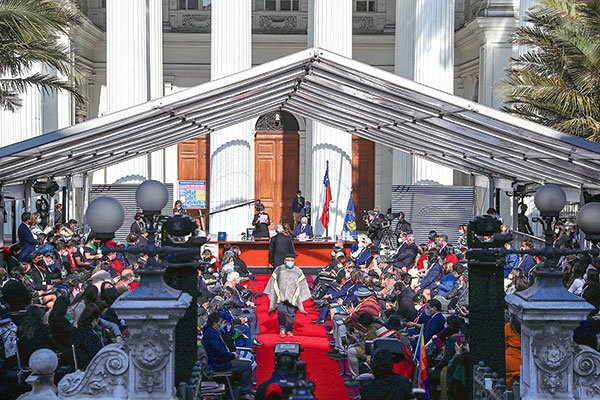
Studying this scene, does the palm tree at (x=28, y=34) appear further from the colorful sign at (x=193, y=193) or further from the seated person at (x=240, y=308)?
the colorful sign at (x=193, y=193)

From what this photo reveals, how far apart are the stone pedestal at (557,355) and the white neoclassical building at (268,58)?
49.2 ft

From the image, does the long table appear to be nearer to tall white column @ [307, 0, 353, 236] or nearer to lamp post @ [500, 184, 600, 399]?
tall white column @ [307, 0, 353, 236]

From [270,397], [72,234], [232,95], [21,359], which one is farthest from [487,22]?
[270,397]

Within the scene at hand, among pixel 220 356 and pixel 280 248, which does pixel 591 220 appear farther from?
pixel 280 248

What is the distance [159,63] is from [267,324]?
1219cm

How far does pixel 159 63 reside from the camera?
30234 mm

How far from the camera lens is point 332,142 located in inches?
1156

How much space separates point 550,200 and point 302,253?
18869mm

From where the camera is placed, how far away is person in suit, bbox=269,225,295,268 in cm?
2375

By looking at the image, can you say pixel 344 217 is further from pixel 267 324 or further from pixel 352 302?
pixel 352 302

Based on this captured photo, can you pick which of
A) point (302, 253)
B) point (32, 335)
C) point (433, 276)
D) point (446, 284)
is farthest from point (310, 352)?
point (302, 253)

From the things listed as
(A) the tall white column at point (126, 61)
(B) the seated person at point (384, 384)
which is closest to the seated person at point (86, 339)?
(B) the seated person at point (384, 384)

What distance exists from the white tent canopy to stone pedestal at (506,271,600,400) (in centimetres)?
589

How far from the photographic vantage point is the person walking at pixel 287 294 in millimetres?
18781
